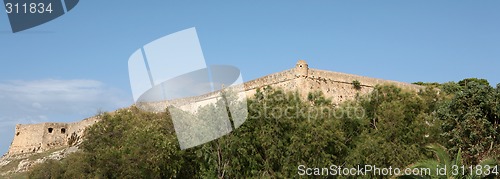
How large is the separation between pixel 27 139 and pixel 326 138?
5057 cm

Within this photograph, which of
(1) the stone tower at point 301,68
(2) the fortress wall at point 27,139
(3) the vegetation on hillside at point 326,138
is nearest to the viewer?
(3) the vegetation on hillside at point 326,138

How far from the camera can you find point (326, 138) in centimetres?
2327

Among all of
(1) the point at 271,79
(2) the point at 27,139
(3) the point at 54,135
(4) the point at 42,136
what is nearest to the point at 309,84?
(1) the point at 271,79

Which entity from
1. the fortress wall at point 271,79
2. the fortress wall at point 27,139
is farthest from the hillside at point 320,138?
the fortress wall at point 27,139

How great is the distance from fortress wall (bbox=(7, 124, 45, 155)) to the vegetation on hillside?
39.4 m

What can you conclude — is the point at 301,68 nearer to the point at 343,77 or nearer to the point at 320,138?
the point at 343,77

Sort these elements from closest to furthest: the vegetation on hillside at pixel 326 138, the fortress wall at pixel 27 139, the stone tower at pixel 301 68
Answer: the vegetation on hillside at pixel 326 138
the stone tower at pixel 301 68
the fortress wall at pixel 27 139

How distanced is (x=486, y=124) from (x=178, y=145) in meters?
12.9

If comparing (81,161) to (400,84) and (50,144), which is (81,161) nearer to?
(400,84)

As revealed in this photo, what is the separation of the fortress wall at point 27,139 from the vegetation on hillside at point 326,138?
39.4 metres

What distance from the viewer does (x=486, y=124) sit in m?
19.6

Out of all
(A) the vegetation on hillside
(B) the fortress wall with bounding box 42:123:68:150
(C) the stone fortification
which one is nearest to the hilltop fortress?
(A) the vegetation on hillside

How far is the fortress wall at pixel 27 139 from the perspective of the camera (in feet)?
213

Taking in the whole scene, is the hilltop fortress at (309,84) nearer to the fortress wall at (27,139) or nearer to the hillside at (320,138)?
the hillside at (320,138)
